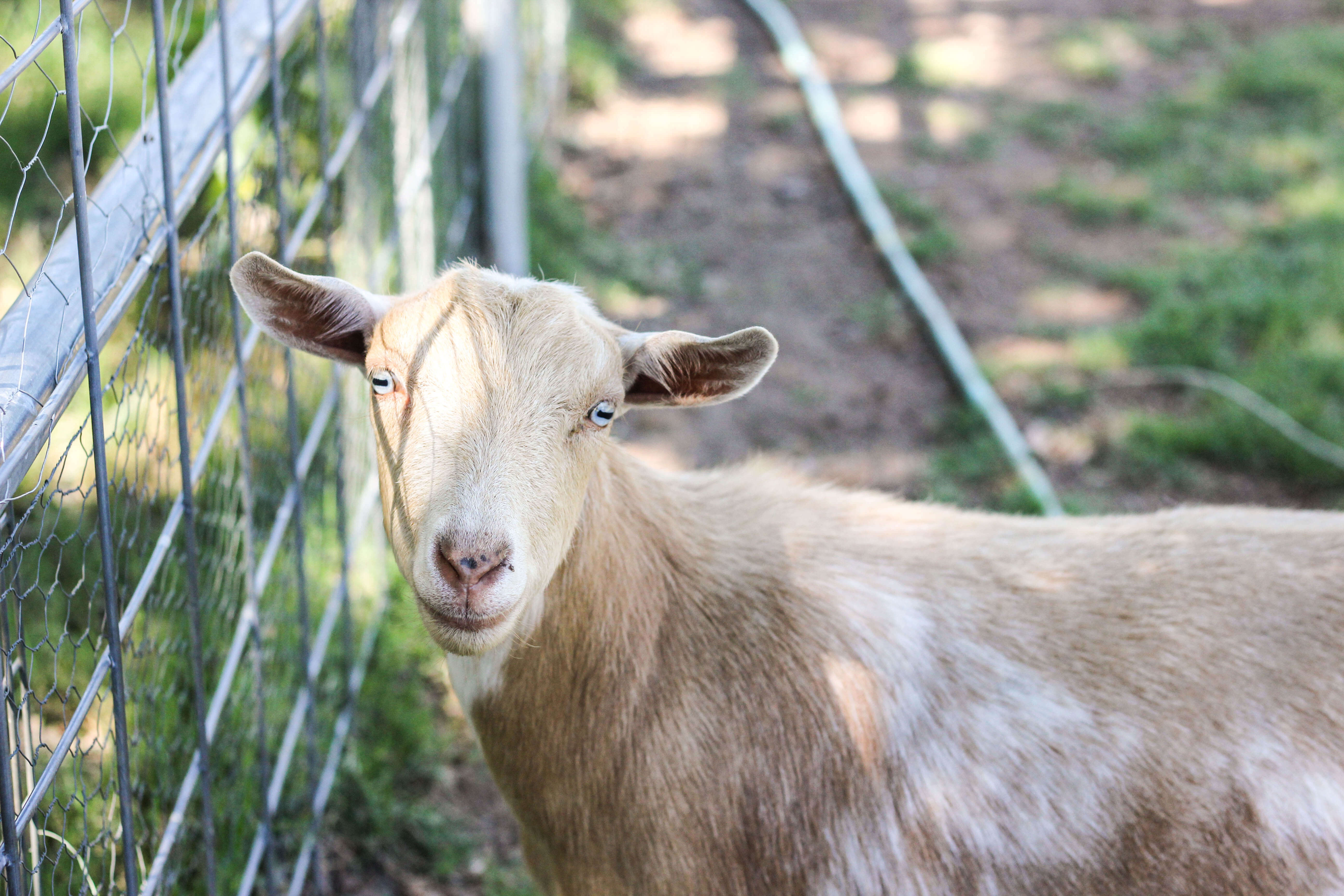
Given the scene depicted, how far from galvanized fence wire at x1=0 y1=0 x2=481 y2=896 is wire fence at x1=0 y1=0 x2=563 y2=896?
11mm

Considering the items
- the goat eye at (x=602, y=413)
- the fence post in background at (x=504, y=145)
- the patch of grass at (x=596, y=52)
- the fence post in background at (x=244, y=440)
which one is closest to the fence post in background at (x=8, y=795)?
the fence post in background at (x=244, y=440)

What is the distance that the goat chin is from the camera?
2504 millimetres

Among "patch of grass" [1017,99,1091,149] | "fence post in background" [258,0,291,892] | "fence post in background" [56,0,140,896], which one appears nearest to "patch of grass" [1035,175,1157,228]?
"patch of grass" [1017,99,1091,149]

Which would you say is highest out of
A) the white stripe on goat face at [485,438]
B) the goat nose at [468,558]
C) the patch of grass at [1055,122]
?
the patch of grass at [1055,122]

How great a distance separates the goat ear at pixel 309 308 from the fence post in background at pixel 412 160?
1826 millimetres

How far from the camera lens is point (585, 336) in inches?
93.3

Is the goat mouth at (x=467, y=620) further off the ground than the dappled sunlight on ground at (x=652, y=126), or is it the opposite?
the dappled sunlight on ground at (x=652, y=126)

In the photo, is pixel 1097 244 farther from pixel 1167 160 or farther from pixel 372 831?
pixel 372 831

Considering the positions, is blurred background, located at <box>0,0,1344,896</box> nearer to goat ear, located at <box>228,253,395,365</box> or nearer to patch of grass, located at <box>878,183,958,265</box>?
patch of grass, located at <box>878,183,958,265</box>

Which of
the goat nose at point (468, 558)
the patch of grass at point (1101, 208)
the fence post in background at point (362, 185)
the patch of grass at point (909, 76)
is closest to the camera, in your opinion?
the goat nose at point (468, 558)

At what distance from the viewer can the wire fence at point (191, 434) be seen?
2059mm

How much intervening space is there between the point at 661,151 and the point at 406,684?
401 centimetres

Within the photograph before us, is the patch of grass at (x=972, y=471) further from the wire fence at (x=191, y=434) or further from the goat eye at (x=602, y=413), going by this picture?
the goat eye at (x=602, y=413)

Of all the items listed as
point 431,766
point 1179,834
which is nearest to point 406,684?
point 431,766
